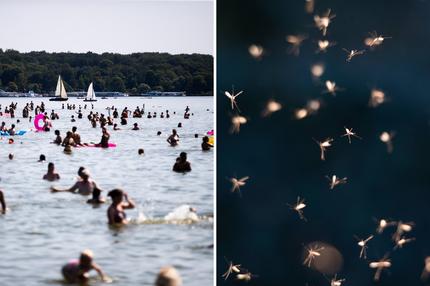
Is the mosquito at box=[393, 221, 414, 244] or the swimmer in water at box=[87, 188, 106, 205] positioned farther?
the mosquito at box=[393, 221, 414, 244]

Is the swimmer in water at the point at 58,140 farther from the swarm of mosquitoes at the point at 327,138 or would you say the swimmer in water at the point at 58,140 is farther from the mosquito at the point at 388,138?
the mosquito at the point at 388,138

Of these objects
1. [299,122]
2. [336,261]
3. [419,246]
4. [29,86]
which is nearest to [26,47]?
[29,86]

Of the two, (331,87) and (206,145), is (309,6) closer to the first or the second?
(331,87)

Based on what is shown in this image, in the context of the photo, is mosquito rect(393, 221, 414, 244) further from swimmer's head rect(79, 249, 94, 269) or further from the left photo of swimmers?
swimmer's head rect(79, 249, 94, 269)

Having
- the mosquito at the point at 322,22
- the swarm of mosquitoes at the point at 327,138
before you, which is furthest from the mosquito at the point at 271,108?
the mosquito at the point at 322,22

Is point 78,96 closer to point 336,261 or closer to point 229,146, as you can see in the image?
point 229,146

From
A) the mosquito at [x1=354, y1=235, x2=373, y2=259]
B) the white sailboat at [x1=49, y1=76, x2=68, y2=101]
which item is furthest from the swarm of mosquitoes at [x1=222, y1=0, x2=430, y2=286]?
the white sailboat at [x1=49, y1=76, x2=68, y2=101]
